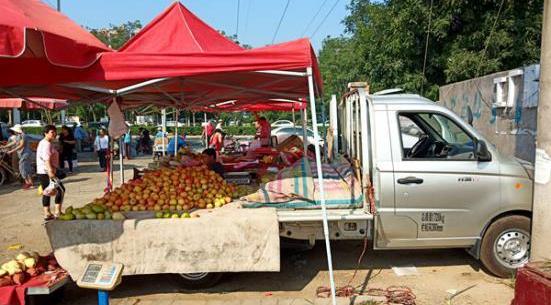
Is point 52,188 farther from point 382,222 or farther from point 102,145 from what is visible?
point 102,145

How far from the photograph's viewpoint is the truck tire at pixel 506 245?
5180 mm

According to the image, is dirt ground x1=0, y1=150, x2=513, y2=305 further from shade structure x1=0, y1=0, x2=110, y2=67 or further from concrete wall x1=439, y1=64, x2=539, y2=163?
concrete wall x1=439, y1=64, x2=539, y2=163

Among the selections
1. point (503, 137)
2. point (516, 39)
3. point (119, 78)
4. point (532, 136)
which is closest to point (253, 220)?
point (119, 78)

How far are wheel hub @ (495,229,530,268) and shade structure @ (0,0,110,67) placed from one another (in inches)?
187

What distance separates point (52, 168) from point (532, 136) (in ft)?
27.0

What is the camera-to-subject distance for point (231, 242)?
4.69m

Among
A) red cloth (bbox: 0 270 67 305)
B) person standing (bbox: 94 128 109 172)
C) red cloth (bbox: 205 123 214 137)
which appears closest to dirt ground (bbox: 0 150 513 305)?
red cloth (bbox: 0 270 67 305)

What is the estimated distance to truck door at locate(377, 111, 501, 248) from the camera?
5.08 metres

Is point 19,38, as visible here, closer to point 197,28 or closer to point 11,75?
point 11,75

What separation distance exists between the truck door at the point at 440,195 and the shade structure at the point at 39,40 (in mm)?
3265

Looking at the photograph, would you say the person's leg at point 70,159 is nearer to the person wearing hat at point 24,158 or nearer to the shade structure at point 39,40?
the person wearing hat at point 24,158

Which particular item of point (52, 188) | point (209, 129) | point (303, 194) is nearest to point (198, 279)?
point (303, 194)

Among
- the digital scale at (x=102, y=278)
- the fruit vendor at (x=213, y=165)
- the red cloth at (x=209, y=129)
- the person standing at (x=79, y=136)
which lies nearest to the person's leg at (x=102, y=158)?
the red cloth at (x=209, y=129)

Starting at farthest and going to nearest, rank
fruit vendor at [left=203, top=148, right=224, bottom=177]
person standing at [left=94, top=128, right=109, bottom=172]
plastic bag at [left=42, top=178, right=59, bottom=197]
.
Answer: person standing at [left=94, top=128, right=109, bottom=172]
plastic bag at [left=42, top=178, right=59, bottom=197]
fruit vendor at [left=203, top=148, right=224, bottom=177]
